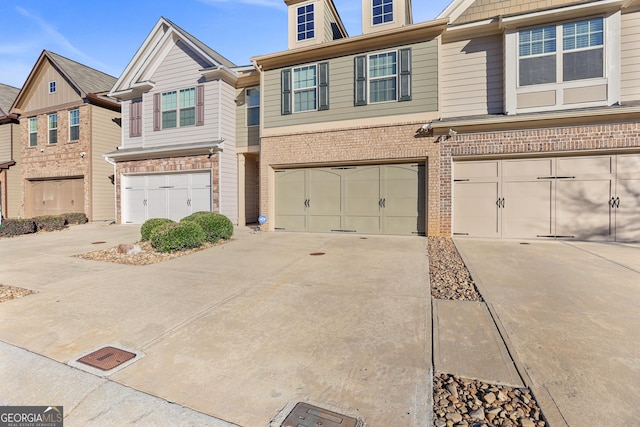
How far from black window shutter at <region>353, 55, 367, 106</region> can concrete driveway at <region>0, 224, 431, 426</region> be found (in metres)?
5.62

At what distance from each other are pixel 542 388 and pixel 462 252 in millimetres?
5010

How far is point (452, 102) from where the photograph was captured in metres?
9.21

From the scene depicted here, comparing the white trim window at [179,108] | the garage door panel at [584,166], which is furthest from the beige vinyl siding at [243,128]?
the garage door panel at [584,166]

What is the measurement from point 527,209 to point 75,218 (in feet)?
57.1

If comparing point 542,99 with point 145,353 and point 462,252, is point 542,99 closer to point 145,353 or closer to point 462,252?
point 462,252

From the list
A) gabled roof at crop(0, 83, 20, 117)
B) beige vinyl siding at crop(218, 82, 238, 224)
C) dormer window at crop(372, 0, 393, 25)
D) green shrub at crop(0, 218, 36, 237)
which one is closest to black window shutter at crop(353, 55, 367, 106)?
dormer window at crop(372, 0, 393, 25)

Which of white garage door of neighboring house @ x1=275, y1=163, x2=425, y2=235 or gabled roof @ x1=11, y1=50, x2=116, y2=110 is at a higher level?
gabled roof @ x1=11, y1=50, x2=116, y2=110

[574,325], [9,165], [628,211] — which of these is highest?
[9,165]

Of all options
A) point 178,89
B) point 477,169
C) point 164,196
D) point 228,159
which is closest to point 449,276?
point 477,169

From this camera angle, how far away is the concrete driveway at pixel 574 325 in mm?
2041

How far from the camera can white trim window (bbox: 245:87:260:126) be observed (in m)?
12.0

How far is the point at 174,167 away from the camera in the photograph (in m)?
12.5

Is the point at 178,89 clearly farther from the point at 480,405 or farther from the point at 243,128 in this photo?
the point at 480,405

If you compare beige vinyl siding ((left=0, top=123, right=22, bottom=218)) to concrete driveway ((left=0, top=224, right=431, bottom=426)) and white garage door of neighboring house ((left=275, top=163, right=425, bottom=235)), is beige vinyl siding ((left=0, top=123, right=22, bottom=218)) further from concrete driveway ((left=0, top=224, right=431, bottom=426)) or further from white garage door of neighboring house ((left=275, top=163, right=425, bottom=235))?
white garage door of neighboring house ((left=275, top=163, right=425, bottom=235))
